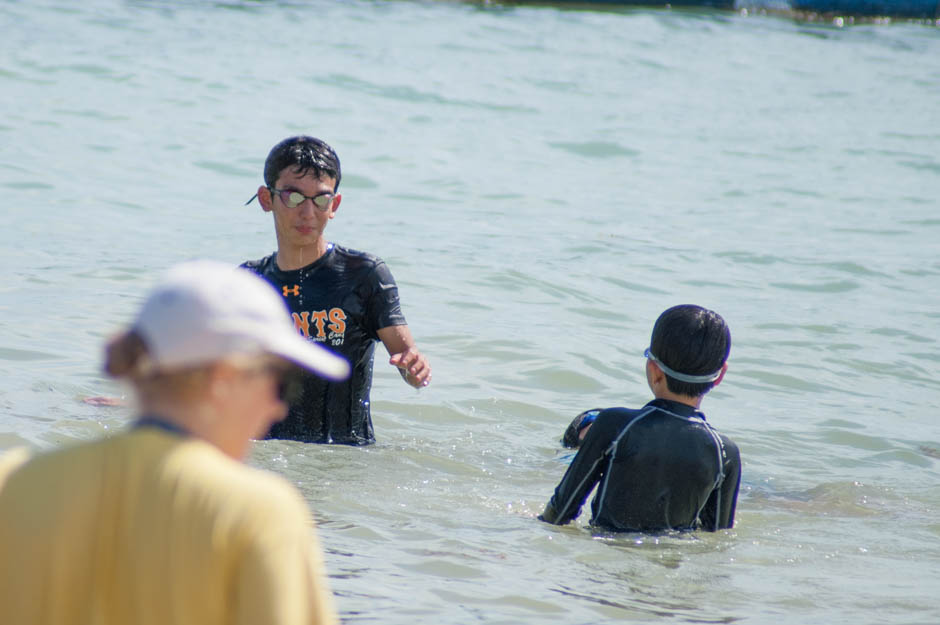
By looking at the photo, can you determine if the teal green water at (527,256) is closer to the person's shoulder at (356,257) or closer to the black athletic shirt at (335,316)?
the black athletic shirt at (335,316)

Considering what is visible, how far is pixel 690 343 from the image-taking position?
4766mm

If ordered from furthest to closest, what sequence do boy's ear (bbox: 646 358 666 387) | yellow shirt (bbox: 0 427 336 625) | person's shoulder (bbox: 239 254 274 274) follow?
person's shoulder (bbox: 239 254 274 274) → boy's ear (bbox: 646 358 666 387) → yellow shirt (bbox: 0 427 336 625)

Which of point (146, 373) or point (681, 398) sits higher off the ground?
point (146, 373)

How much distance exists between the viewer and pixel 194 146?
52.4 feet

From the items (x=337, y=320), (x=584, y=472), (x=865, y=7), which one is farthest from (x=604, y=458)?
(x=865, y=7)

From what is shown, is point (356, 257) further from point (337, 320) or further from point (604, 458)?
point (604, 458)

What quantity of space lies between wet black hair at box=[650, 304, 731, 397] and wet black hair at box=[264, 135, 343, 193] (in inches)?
73.5

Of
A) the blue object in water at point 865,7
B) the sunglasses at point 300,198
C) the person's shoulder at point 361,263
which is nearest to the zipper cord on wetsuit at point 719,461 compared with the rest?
the person's shoulder at point 361,263

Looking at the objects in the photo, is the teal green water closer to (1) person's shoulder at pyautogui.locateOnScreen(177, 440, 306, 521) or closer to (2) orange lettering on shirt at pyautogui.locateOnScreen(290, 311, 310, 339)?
(2) orange lettering on shirt at pyautogui.locateOnScreen(290, 311, 310, 339)

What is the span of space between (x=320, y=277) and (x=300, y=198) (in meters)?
0.39

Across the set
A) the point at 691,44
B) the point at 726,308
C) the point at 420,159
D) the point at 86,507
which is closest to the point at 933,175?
the point at 420,159

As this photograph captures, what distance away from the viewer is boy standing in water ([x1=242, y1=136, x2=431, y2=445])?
5.81 metres

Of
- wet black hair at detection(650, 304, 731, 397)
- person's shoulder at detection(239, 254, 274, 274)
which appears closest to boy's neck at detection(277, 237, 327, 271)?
person's shoulder at detection(239, 254, 274, 274)

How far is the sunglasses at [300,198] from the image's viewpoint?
18.9 feet
